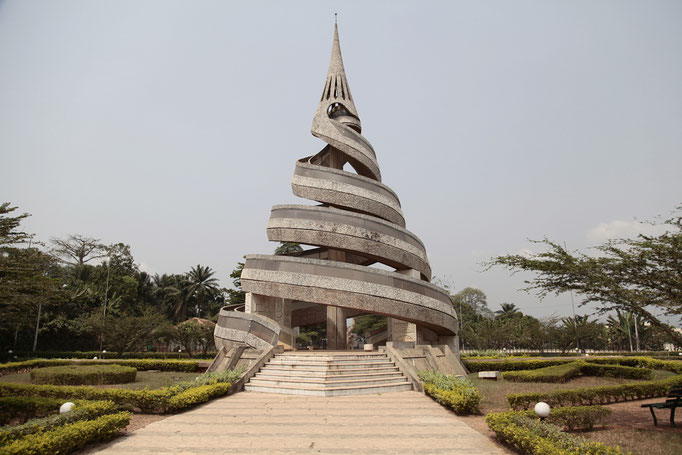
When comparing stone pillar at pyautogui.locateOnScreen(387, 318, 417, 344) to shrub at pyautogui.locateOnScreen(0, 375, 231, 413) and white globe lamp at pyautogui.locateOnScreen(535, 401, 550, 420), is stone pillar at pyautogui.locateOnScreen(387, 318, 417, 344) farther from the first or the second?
white globe lamp at pyautogui.locateOnScreen(535, 401, 550, 420)

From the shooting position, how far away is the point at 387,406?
39.5ft

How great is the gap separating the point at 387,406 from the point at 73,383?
1303 cm

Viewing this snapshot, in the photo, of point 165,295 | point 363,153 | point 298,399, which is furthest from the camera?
point 165,295

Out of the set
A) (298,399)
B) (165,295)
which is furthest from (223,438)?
(165,295)

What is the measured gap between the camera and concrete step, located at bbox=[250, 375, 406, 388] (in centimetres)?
1486

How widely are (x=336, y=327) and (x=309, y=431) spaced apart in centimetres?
1906

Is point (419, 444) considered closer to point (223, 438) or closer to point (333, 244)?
point (223, 438)

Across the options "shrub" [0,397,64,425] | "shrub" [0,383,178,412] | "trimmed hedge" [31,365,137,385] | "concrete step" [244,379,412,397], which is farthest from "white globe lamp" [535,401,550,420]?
"trimmed hedge" [31,365,137,385]

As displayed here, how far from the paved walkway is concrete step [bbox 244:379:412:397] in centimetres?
134

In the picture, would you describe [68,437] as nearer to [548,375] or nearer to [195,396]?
[195,396]

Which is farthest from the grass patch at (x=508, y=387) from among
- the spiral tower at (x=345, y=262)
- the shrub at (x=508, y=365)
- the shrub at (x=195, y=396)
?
the shrub at (x=195, y=396)

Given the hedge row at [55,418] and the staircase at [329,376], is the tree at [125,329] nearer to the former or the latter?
the staircase at [329,376]

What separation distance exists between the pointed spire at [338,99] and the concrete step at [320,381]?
1812 cm

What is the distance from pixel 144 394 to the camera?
36.7 ft
